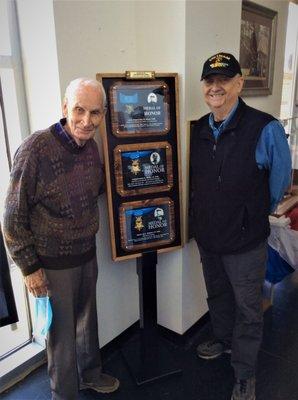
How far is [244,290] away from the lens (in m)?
1.63

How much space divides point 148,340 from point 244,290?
2.06 ft

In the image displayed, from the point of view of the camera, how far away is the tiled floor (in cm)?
175

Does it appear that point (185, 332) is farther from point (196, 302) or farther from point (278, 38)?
point (278, 38)

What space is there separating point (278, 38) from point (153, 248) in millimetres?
2091

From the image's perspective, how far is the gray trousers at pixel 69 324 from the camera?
144cm

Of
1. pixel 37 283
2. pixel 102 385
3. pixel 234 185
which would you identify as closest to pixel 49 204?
pixel 37 283

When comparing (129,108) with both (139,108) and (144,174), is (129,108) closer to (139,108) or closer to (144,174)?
(139,108)

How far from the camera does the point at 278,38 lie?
9.02 ft

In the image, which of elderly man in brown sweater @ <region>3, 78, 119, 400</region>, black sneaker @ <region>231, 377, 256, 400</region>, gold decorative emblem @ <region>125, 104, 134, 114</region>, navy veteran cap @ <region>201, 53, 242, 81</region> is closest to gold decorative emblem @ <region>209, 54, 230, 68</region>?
navy veteran cap @ <region>201, 53, 242, 81</region>

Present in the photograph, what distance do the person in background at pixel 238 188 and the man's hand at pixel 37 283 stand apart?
0.78 meters

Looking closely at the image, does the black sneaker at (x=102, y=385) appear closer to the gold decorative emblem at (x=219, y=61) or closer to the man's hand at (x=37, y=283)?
the man's hand at (x=37, y=283)

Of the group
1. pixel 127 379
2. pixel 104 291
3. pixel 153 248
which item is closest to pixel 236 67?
pixel 153 248

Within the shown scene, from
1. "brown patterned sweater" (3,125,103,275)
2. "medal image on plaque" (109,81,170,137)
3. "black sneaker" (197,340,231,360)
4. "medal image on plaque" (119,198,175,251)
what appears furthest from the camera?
"black sneaker" (197,340,231,360)

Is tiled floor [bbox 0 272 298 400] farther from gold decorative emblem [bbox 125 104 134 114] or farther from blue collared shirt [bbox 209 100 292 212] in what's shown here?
gold decorative emblem [bbox 125 104 134 114]
